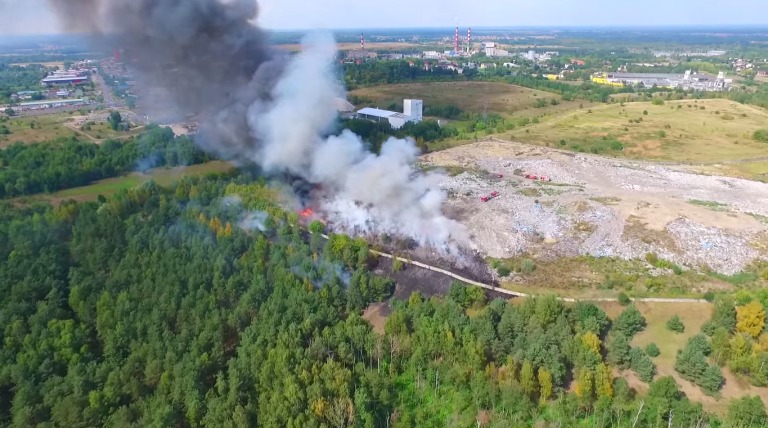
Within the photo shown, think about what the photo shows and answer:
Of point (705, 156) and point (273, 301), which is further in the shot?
point (705, 156)

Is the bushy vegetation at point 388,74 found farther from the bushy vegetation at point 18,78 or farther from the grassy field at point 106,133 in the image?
the bushy vegetation at point 18,78

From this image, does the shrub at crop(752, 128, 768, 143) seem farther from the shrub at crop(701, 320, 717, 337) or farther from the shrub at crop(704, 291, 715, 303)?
the shrub at crop(701, 320, 717, 337)

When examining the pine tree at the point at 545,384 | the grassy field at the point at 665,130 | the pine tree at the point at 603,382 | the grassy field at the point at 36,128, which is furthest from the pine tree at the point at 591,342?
the grassy field at the point at 36,128

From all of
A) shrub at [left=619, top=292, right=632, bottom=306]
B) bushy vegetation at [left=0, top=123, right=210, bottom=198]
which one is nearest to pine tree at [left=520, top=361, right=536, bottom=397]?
shrub at [left=619, top=292, right=632, bottom=306]

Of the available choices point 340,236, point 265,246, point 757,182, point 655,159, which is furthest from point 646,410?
point 655,159

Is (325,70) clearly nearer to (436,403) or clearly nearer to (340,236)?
(340,236)

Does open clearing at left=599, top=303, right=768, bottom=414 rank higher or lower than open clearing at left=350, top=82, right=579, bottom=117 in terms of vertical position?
lower

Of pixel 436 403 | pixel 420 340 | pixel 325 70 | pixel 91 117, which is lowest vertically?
pixel 436 403
